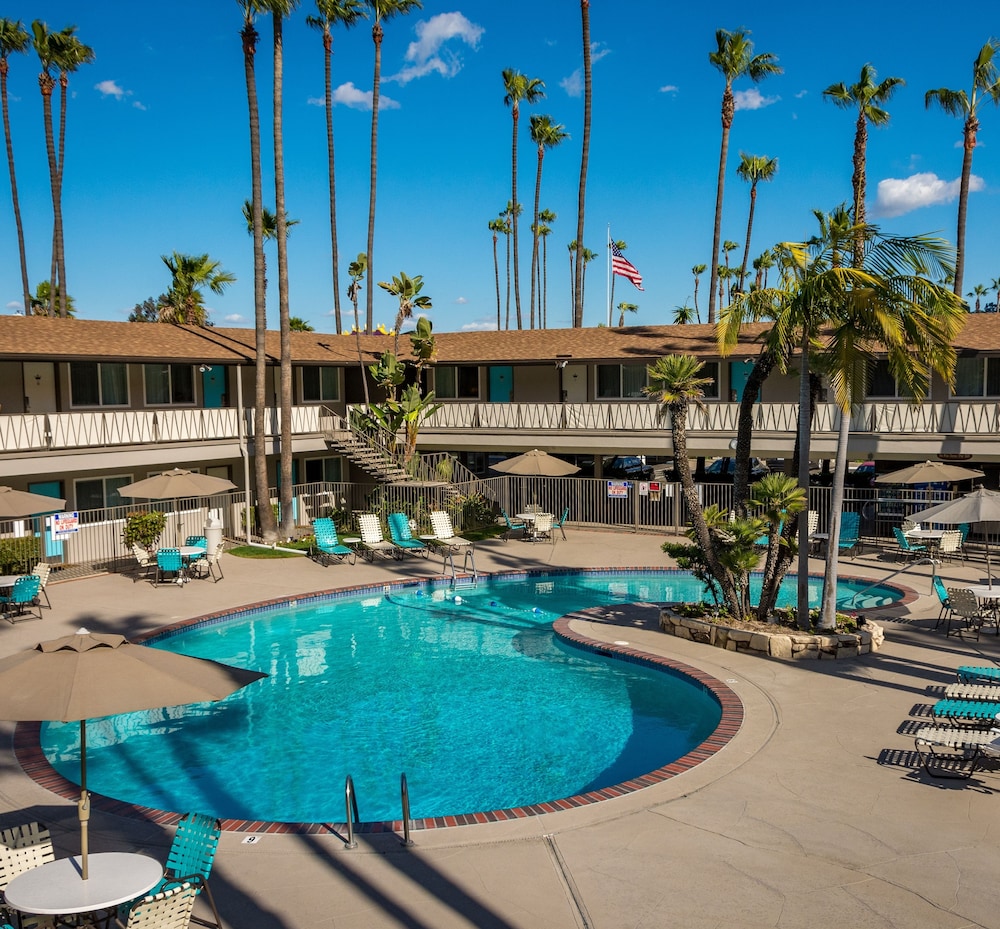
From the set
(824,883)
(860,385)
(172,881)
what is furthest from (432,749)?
(860,385)

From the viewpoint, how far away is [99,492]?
28.3 m

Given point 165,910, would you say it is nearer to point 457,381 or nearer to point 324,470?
point 324,470

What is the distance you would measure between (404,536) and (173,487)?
6444mm

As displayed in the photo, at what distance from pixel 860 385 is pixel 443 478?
18321 mm

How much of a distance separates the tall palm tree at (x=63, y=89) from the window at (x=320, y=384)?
62.0 ft

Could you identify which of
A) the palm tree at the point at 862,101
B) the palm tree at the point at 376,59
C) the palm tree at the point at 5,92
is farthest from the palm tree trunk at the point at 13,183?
the palm tree at the point at 862,101

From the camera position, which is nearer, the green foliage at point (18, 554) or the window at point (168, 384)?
the green foliage at point (18, 554)

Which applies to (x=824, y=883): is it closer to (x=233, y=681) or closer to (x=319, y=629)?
(x=233, y=681)

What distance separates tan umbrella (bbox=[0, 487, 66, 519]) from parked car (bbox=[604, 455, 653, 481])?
2080 centimetres

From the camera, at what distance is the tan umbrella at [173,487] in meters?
23.3

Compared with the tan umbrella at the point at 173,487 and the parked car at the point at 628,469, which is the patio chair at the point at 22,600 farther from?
the parked car at the point at 628,469

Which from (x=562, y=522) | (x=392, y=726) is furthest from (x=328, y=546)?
(x=392, y=726)

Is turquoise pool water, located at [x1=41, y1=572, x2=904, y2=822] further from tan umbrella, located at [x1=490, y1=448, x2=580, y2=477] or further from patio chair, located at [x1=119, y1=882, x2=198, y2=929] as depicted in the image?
tan umbrella, located at [x1=490, y1=448, x2=580, y2=477]

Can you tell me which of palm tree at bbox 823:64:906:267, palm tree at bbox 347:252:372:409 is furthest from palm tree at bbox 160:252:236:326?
palm tree at bbox 823:64:906:267
